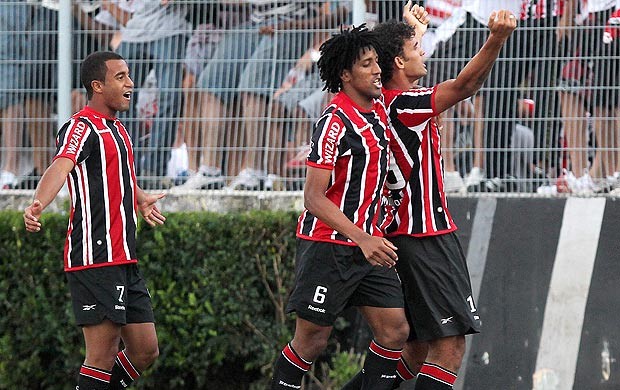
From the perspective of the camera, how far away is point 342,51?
6820 mm

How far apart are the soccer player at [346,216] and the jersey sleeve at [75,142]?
1.30m

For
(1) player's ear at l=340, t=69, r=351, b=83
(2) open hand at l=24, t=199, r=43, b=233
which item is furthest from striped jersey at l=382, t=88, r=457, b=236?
(2) open hand at l=24, t=199, r=43, b=233

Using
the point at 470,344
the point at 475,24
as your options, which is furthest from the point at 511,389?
the point at 475,24

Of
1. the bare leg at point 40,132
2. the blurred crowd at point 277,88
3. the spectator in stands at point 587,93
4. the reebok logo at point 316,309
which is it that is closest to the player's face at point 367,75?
the reebok logo at point 316,309

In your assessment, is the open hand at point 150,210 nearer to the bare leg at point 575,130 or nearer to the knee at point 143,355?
the knee at point 143,355

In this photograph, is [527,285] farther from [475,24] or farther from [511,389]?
[475,24]

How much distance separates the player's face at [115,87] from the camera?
7309mm

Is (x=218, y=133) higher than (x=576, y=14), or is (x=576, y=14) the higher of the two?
(x=576, y=14)

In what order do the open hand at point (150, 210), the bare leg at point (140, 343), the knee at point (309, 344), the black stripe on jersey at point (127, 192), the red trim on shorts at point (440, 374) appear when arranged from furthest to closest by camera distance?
the open hand at point (150, 210), the bare leg at point (140, 343), the black stripe on jersey at point (127, 192), the knee at point (309, 344), the red trim on shorts at point (440, 374)

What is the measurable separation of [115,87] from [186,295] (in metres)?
2.32

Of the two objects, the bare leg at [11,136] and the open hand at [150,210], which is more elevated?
the bare leg at [11,136]

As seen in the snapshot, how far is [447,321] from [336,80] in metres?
1.46

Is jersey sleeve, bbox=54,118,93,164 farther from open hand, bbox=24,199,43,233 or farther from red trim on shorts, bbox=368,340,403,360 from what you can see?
red trim on shorts, bbox=368,340,403,360

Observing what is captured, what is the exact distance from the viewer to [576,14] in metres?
9.02
